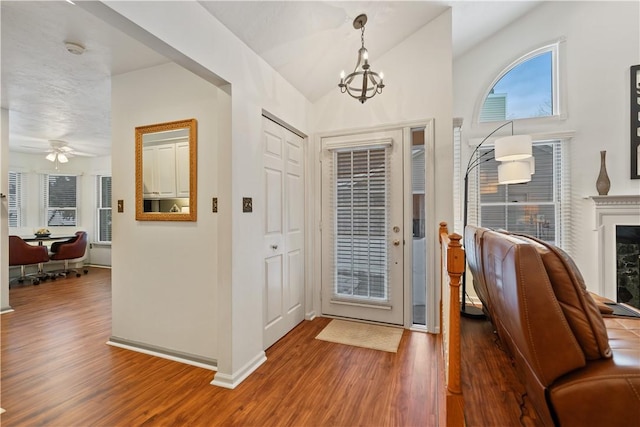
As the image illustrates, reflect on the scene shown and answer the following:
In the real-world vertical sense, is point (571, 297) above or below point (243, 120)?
below

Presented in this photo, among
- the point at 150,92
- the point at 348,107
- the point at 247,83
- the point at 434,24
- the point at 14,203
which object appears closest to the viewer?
the point at 247,83

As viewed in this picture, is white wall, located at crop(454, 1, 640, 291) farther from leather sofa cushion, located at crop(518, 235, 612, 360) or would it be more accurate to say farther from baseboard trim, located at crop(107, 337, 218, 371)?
baseboard trim, located at crop(107, 337, 218, 371)

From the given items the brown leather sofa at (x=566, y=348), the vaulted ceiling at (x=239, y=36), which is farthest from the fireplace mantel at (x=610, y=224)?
the brown leather sofa at (x=566, y=348)

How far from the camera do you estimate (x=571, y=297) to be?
1158 millimetres

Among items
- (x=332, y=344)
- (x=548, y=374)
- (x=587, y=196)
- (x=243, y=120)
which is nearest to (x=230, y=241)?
(x=243, y=120)

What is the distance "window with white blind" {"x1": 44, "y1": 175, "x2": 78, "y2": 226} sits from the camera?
6.43 meters

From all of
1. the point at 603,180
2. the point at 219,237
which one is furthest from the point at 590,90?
the point at 219,237

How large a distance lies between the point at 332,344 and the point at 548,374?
1.83m

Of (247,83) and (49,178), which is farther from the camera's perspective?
(49,178)

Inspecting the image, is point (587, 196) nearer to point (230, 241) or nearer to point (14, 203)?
point (230, 241)

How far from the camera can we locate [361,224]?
322 centimetres

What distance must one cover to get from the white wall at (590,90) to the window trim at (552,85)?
42 mm

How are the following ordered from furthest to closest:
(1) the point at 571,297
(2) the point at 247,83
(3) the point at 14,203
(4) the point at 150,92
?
(3) the point at 14,203 → (4) the point at 150,92 → (2) the point at 247,83 → (1) the point at 571,297

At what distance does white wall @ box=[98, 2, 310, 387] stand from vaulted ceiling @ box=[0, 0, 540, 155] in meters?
0.18
